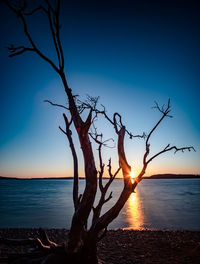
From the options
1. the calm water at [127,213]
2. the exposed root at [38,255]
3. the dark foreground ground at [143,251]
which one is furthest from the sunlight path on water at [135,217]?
the exposed root at [38,255]

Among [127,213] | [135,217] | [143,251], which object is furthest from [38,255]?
[127,213]

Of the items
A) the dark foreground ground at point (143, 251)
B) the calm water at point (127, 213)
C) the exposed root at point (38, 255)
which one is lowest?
the calm water at point (127, 213)

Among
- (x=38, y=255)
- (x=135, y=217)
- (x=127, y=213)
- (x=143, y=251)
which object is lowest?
(x=127, y=213)

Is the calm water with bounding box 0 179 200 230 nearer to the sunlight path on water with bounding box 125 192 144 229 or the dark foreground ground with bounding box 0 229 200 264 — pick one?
the sunlight path on water with bounding box 125 192 144 229

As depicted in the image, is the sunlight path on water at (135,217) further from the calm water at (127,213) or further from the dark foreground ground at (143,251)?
the dark foreground ground at (143,251)

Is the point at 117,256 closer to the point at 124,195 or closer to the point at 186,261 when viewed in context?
the point at 186,261

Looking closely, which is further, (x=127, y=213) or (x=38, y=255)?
(x=127, y=213)

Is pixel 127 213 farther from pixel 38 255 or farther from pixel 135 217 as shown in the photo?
pixel 38 255

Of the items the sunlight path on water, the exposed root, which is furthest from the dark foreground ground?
the sunlight path on water

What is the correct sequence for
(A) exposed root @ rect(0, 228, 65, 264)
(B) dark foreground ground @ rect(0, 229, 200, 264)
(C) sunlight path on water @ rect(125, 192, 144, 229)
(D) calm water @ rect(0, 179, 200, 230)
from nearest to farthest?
→ (A) exposed root @ rect(0, 228, 65, 264) → (B) dark foreground ground @ rect(0, 229, 200, 264) → (C) sunlight path on water @ rect(125, 192, 144, 229) → (D) calm water @ rect(0, 179, 200, 230)

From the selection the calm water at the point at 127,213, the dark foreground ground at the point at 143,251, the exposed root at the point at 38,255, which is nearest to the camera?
the exposed root at the point at 38,255

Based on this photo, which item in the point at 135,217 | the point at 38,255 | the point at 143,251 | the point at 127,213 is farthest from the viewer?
the point at 127,213

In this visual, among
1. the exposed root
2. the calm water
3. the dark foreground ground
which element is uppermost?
the exposed root

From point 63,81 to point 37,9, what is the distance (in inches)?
68.2
